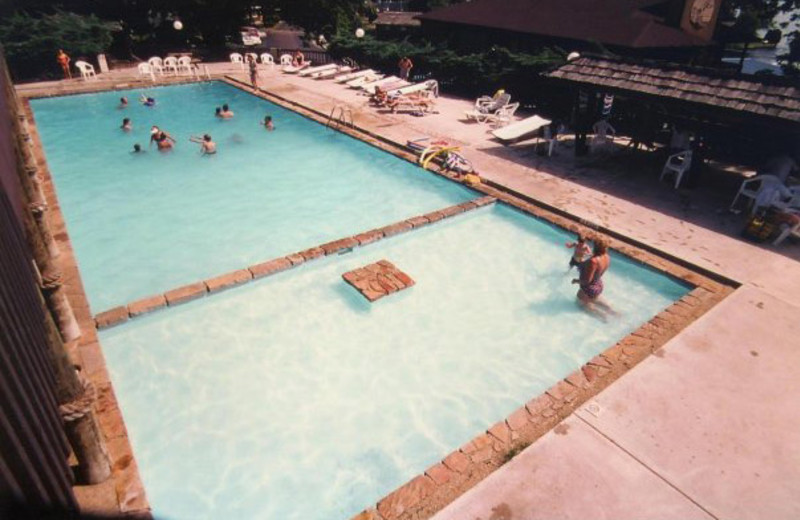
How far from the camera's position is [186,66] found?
29.8 meters

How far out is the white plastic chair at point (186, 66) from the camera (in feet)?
94.3

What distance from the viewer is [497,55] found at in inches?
847

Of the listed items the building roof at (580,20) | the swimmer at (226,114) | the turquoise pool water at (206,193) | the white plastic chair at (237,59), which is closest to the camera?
the turquoise pool water at (206,193)

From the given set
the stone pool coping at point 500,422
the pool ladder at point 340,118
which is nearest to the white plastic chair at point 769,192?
the stone pool coping at point 500,422

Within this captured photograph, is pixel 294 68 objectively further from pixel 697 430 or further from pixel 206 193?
pixel 697 430

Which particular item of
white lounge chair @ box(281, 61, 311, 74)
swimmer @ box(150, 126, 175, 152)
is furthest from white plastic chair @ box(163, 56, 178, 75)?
swimmer @ box(150, 126, 175, 152)

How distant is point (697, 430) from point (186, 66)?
32.7m

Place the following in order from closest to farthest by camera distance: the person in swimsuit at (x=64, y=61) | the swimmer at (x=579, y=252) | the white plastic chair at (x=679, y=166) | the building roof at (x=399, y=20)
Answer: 1. the swimmer at (x=579, y=252)
2. the white plastic chair at (x=679, y=166)
3. the person in swimsuit at (x=64, y=61)
4. the building roof at (x=399, y=20)

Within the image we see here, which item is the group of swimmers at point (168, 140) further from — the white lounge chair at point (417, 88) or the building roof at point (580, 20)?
the building roof at point (580, 20)

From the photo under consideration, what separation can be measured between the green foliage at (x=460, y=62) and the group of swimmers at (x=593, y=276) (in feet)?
40.9

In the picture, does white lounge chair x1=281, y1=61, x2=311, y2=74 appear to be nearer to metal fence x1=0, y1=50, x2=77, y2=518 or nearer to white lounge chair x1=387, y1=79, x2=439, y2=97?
white lounge chair x1=387, y1=79, x2=439, y2=97

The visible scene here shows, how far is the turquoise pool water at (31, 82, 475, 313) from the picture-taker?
1134 centimetres

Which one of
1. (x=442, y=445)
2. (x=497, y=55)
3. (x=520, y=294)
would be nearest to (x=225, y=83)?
(x=497, y=55)

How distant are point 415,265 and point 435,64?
54.9 feet
